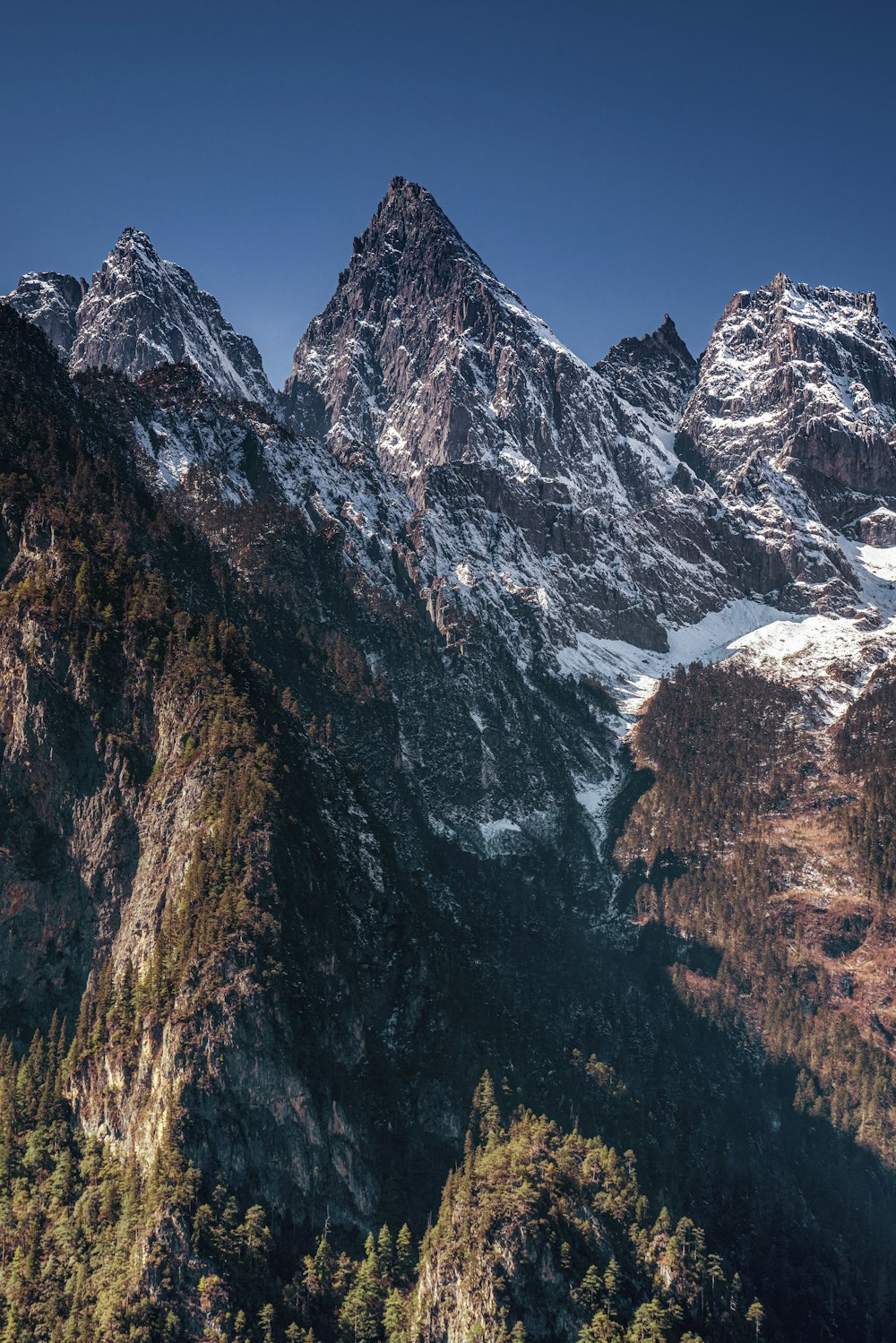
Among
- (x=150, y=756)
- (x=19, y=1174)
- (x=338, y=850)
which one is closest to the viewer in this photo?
(x=19, y=1174)

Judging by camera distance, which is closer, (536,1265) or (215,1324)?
(215,1324)

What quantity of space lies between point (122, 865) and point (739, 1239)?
106m

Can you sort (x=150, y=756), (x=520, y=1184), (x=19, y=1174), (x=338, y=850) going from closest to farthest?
(x=19, y=1174), (x=520, y=1184), (x=150, y=756), (x=338, y=850)

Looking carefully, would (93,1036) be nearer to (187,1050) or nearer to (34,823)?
(187,1050)

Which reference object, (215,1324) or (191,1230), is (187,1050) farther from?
(215,1324)

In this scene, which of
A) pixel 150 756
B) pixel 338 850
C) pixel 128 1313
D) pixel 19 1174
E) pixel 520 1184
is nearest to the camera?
pixel 128 1313

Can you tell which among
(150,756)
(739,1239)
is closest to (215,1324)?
(150,756)

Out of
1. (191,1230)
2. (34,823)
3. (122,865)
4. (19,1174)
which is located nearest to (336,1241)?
(191,1230)

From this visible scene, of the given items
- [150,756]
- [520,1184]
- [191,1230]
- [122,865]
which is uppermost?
[150,756]

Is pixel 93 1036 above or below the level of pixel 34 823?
below

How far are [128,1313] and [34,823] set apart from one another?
61.3 metres

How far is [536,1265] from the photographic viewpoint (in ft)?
501

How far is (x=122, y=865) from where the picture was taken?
558 feet

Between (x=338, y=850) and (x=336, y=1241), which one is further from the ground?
(x=338, y=850)
